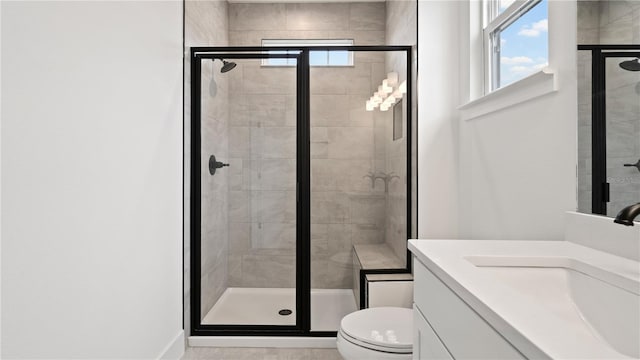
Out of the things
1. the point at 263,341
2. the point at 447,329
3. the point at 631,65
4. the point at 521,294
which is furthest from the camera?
the point at 263,341

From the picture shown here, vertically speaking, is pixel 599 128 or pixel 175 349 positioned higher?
pixel 599 128

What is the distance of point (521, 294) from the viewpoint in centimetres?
74

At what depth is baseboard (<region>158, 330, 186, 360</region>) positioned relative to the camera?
6.85ft

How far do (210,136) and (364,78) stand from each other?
1.05m

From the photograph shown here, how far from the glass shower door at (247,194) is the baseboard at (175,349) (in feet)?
0.61

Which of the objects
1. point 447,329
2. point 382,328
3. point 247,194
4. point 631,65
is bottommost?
point 382,328

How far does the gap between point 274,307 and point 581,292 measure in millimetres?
1875

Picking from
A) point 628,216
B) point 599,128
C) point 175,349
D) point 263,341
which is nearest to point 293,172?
point 263,341

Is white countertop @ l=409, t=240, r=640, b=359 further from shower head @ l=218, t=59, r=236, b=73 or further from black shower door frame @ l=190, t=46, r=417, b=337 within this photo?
shower head @ l=218, t=59, r=236, b=73

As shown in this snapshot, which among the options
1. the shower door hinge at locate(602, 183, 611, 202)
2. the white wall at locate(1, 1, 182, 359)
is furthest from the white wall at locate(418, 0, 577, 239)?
the white wall at locate(1, 1, 182, 359)

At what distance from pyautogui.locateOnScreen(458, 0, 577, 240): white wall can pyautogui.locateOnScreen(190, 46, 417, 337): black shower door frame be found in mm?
545

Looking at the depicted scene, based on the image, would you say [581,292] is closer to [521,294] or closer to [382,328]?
[521,294]

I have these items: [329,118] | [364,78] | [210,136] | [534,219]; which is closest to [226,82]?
[210,136]

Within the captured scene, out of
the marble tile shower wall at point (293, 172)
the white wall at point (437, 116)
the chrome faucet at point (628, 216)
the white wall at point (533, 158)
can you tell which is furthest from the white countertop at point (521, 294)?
the marble tile shower wall at point (293, 172)
